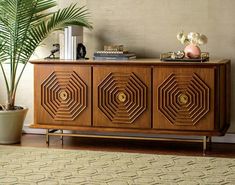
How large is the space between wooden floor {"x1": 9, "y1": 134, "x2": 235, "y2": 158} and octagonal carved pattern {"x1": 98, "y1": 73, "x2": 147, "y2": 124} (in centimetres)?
26

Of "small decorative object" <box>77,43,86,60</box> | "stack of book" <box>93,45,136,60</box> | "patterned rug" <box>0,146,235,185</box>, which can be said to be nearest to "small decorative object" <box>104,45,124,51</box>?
"stack of book" <box>93,45,136,60</box>

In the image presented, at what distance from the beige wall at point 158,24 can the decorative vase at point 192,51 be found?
Result: 1.19ft

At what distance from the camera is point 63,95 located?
4.62 m

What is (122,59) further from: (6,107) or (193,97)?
(6,107)

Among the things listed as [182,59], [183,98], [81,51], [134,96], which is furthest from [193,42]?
[81,51]

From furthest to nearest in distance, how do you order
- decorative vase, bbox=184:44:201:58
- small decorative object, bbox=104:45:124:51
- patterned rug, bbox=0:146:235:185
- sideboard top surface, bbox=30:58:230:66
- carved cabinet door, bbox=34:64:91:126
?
small decorative object, bbox=104:45:124:51 < carved cabinet door, bbox=34:64:91:126 < decorative vase, bbox=184:44:201:58 < sideboard top surface, bbox=30:58:230:66 < patterned rug, bbox=0:146:235:185

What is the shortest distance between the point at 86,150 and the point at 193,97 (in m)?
0.93

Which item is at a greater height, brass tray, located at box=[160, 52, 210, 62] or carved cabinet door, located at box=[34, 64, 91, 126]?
brass tray, located at box=[160, 52, 210, 62]

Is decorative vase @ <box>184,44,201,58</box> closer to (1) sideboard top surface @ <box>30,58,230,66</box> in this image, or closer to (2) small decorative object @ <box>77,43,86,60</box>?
(1) sideboard top surface @ <box>30,58,230,66</box>

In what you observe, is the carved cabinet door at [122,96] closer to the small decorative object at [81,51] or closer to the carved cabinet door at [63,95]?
the carved cabinet door at [63,95]

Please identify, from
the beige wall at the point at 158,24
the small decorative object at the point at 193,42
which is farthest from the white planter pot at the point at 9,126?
the small decorative object at the point at 193,42

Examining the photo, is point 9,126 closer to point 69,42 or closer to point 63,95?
point 63,95

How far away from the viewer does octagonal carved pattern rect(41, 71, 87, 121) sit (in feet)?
15.0

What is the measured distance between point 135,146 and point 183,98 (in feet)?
2.04
